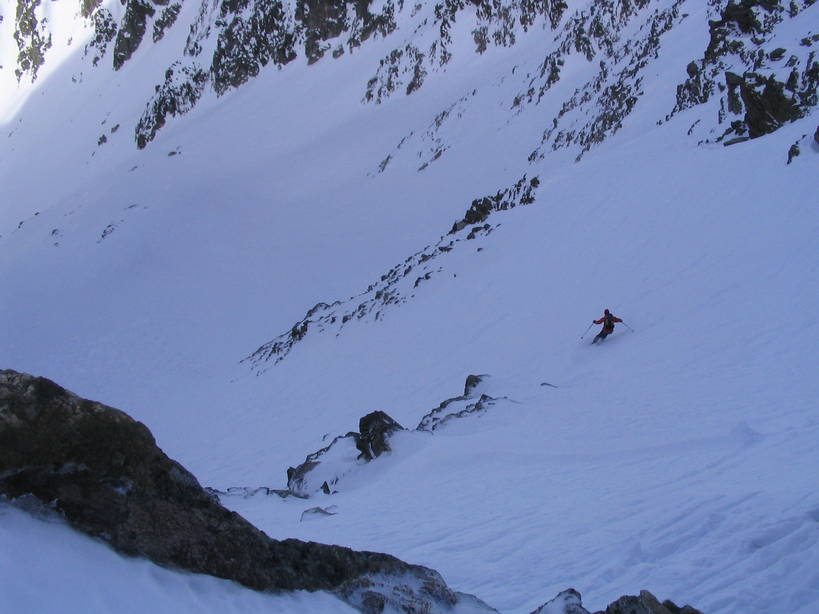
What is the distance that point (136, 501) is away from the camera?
311 centimetres

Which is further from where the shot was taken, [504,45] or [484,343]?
[504,45]

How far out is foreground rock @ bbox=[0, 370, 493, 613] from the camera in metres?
2.94

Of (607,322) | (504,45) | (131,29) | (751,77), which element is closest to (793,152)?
(751,77)

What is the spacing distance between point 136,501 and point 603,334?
Answer: 31.1 ft

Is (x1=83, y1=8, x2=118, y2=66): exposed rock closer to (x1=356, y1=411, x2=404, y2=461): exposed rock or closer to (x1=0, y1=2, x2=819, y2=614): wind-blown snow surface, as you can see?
(x1=0, y1=2, x2=819, y2=614): wind-blown snow surface

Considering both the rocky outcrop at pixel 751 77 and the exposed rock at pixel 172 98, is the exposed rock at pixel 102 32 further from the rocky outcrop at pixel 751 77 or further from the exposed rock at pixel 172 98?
the rocky outcrop at pixel 751 77

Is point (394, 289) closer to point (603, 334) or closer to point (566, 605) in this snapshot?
point (603, 334)

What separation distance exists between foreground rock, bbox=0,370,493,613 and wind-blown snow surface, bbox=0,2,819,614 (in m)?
0.13

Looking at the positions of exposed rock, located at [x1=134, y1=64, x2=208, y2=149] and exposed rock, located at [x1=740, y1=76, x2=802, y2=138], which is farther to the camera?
exposed rock, located at [x1=134, y1=64, x2=208, y2=149]

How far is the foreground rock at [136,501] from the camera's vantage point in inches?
116

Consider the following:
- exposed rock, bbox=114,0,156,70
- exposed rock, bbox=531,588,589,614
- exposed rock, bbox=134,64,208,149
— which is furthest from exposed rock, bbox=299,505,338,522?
exposed rock, bbox=114,0,156,70

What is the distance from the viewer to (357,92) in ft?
153

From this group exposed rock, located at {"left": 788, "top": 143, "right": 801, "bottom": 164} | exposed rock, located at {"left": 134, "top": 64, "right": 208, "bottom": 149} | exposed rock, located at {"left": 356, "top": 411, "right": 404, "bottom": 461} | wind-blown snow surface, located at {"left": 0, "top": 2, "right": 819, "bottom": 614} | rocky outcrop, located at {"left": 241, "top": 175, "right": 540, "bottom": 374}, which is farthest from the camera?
exposed rock, located at {"left": 134, "top": 64, "right": 208, "bottom": 149}

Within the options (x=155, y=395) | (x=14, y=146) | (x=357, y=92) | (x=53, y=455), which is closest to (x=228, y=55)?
(x=357, y=92)
